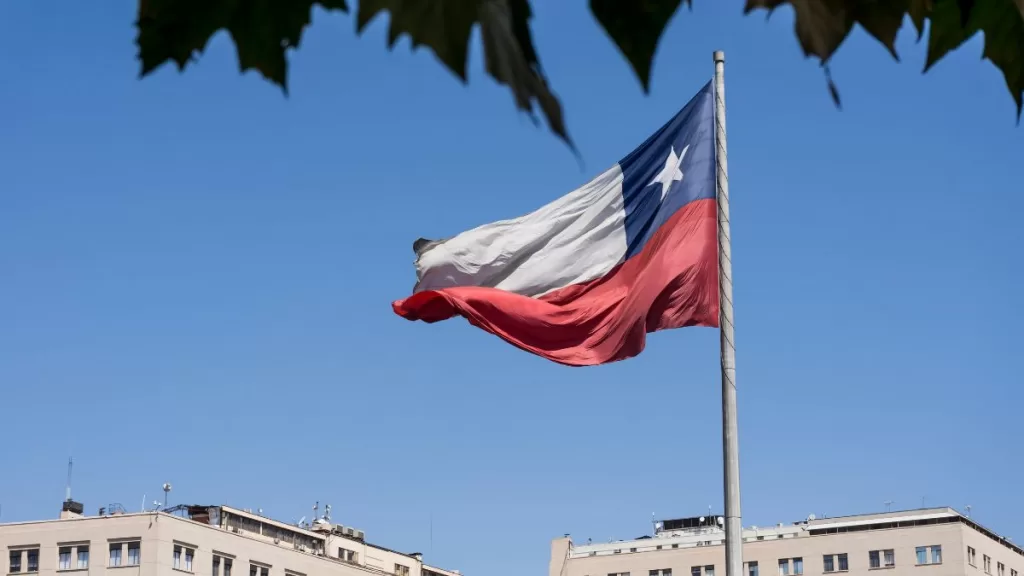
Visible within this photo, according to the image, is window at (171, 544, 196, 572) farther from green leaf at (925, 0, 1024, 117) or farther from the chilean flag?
green leaf at (925, 0, 1024, 117)

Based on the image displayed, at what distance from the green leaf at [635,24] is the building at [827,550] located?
400ft

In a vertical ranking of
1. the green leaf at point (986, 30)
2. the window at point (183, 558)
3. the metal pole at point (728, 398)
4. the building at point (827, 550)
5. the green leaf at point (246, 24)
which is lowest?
the green leaf at point (246, 24)

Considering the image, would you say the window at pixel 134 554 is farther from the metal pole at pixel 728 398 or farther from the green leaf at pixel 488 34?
the green leaf at pixel 488 34

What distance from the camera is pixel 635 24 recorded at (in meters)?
3.24

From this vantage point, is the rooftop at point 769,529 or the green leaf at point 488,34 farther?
the rooftop at point 769,529

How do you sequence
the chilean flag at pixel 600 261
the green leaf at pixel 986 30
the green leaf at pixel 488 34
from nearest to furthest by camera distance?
the green leaf at pixel 488 34
the green leaf at pixel 986 30
the chilean flag at pixel 600 261

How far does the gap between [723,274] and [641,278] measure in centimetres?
118

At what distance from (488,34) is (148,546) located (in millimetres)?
99240

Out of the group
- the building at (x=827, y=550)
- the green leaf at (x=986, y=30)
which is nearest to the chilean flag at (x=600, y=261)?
the green leaf at (x=986, y=30)

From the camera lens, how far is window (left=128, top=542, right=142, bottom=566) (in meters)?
98.9

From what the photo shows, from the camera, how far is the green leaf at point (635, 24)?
10.5 ft

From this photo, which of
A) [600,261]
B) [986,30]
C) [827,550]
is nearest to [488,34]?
[986,30]

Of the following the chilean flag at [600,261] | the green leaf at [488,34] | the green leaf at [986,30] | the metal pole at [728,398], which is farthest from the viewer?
the chilean flag at [600,261]

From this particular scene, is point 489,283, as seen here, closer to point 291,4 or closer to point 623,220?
point 623,220
